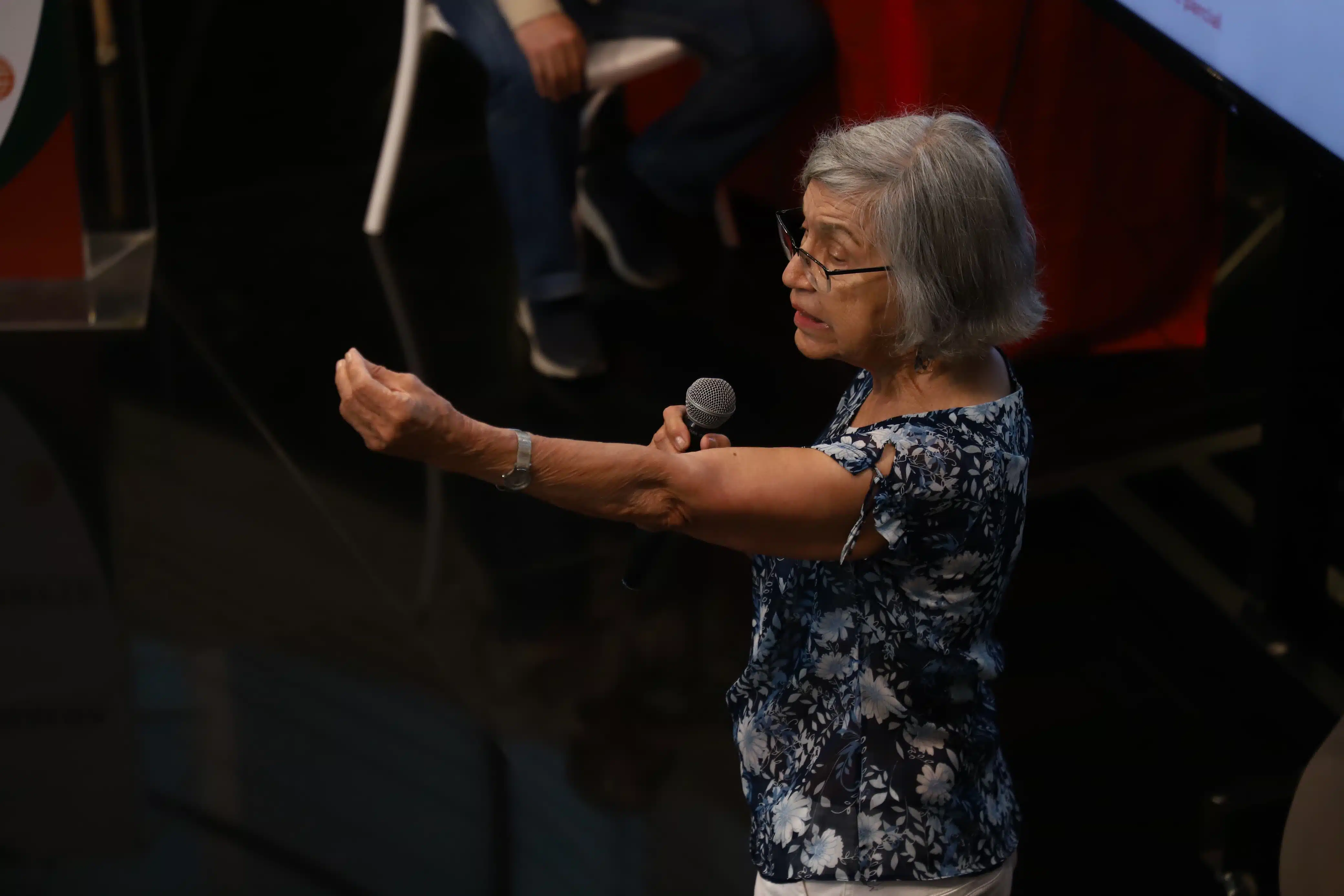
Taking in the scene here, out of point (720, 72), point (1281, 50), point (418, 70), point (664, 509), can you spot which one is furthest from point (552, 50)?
point (664, 509)

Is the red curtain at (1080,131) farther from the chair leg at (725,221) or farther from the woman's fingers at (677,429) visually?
the woman's fingers at (677,429)

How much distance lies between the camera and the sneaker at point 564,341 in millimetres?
3205

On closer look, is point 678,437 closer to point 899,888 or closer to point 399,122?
point 899,888

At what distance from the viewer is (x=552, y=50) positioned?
3051 mm

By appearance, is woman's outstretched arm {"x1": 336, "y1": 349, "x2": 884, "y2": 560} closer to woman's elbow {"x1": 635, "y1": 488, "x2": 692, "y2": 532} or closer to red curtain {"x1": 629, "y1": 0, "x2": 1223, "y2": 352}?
woman's elbow {"x1": 635, "y1": 488, "x2": 692, "y2": 532}

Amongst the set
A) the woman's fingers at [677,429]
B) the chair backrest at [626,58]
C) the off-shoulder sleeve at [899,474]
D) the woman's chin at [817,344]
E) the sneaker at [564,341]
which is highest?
the woman's chin at [817,344]

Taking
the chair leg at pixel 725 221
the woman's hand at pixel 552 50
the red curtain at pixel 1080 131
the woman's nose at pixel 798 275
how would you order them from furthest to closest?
the chair leg at pixel 725 221 → the woman's hand at pixel 552 50 → the red curtain at pixel 1080 131 → the woman's nose at pixel 798 275

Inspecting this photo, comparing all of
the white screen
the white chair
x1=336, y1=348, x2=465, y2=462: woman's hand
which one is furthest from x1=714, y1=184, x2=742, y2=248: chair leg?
x1=336, y1=348, x2=465, y2=462: woman's hand

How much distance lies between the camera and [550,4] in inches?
121

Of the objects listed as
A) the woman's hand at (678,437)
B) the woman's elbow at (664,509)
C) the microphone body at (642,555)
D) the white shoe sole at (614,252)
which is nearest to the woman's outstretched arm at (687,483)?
the woman's elbow at (664,509)

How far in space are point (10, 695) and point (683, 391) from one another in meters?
1.42

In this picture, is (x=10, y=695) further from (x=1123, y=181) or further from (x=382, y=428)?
(x=1123, y=181)

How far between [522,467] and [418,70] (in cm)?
268

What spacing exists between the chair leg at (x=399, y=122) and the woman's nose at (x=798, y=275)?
2.25 m
